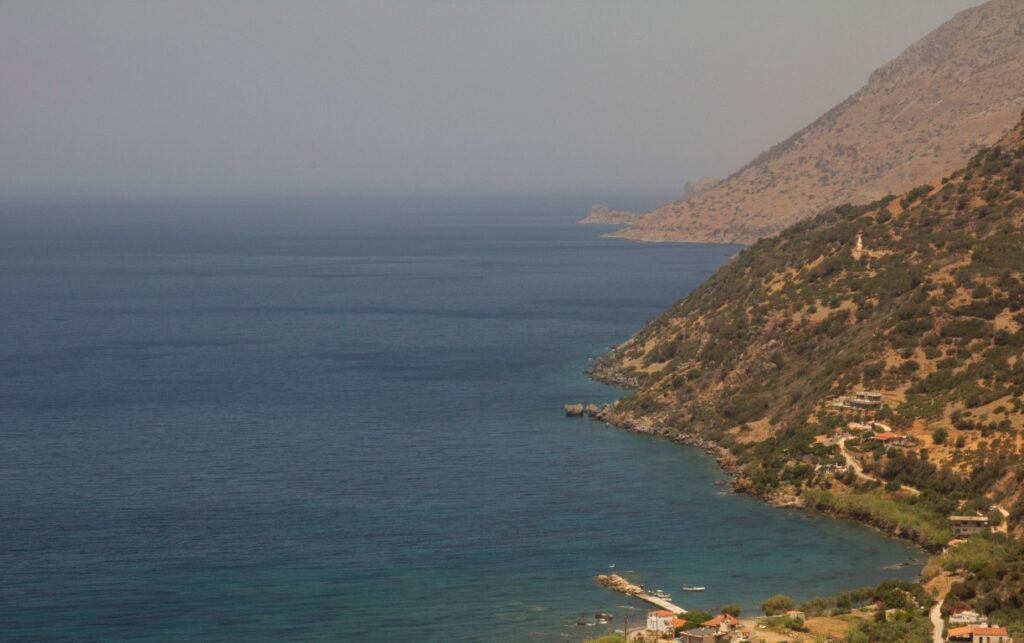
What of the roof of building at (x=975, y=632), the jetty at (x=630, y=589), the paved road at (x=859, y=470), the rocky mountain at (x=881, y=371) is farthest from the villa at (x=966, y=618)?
the paved road at (x=859, y=470)

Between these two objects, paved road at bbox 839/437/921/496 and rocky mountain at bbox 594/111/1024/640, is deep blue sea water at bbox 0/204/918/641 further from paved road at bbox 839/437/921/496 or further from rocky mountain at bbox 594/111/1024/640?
paved road at bbox 839/437/921/496

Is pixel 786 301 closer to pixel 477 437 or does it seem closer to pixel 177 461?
pixel 477 437

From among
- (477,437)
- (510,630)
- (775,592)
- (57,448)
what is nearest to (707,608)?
(775,592)

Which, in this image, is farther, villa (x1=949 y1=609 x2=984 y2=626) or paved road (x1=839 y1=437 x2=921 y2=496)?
paved road (x1=839 y1=437 x2=921 y2=496)

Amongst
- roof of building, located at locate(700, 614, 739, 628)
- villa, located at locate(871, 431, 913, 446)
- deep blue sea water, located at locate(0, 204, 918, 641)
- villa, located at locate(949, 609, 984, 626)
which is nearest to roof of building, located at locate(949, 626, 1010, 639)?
villa, located at locate(949, 609, 984, 626)

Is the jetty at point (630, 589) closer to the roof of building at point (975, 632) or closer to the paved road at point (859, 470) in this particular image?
the roof of building at point (975, 632)

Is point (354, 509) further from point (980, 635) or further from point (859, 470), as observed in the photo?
point (980, 635)
